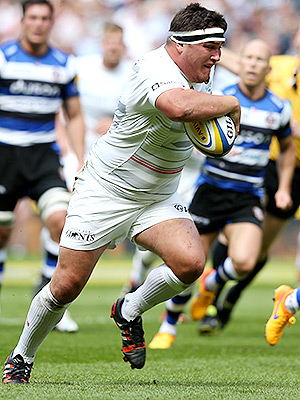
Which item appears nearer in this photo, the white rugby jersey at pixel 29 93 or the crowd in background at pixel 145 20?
the white rugby jersey at pixel 29 93

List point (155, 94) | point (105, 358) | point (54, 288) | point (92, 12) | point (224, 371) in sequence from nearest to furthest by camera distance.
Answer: point (155, 94) → point (54, 288) → point (224, 371) → point (105, 358) → point (92, 12)

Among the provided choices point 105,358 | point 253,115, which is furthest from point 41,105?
point 105,358

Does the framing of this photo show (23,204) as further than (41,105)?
Yes

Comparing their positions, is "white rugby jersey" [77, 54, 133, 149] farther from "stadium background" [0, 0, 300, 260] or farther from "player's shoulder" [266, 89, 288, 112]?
"stadium background" [0, 0, 300, 260]

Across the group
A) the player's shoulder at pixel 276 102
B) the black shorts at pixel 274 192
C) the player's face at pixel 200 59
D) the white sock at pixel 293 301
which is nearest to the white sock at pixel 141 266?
the black shorts at pixel 274 192

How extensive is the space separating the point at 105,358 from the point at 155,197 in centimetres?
163

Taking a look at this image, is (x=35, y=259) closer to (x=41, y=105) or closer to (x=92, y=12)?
(x=92, y=12)

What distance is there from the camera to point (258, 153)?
7.32 m

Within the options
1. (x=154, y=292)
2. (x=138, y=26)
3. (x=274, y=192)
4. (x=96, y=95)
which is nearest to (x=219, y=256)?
(x=274, y=192)

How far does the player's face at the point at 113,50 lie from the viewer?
968 cm

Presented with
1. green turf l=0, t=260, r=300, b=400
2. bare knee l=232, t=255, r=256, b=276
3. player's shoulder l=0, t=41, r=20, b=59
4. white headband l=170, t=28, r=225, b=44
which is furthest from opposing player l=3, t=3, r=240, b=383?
player's shoulder l=0, t=41, r=20, b=59

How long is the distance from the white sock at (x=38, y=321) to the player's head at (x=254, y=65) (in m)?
3.46

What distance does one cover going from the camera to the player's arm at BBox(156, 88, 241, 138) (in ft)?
13.4

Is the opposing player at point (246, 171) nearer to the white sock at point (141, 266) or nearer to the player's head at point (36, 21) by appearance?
the white sock at point (141, 266)
